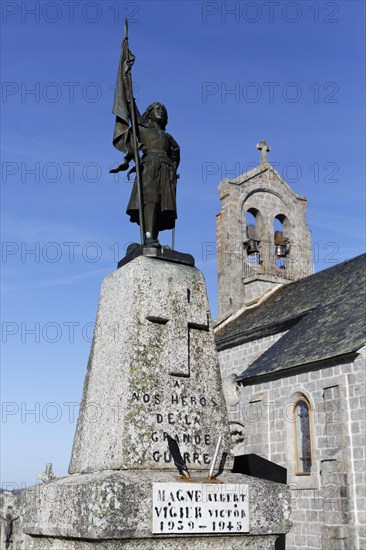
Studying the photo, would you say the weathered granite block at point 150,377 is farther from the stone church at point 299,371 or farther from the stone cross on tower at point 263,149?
the stone cross on tower at point 263,149

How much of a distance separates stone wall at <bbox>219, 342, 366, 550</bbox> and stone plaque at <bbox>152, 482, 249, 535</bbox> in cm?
1085

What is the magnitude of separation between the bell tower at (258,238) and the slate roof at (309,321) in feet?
3.36

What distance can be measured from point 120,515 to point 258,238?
928 inches

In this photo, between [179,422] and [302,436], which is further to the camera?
[302,436]

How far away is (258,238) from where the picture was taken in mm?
26828

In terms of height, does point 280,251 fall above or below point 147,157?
above

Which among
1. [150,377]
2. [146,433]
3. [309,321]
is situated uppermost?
[309,321]

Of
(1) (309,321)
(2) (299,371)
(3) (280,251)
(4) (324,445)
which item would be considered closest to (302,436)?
(4) (324,445)

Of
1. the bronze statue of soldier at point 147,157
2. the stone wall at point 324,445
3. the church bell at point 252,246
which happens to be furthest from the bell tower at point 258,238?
the bronze statue of soldier at point 147,157

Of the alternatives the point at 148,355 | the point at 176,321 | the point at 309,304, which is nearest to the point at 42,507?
the point at 148,355

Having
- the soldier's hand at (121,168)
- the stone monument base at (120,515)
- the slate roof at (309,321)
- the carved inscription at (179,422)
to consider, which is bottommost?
Result: the stone monument base at (120,515)

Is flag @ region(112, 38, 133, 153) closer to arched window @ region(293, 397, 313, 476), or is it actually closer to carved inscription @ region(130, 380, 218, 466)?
carved inscription @ region(130, 380, 218, 466)

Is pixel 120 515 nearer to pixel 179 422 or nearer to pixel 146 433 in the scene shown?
pixel 146 433

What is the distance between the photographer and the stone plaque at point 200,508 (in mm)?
3887
